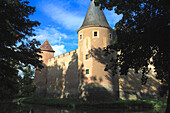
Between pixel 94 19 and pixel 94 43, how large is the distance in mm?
3571

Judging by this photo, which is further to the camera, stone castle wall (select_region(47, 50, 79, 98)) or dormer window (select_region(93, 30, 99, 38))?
stone castle wall (select_region(47, 50, 79, 98))

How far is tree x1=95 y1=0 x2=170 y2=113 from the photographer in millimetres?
9531

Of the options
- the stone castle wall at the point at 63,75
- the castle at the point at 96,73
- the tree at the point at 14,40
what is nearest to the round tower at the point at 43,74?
the stone castle wall at the point at 63,75

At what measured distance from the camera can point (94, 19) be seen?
24.2m

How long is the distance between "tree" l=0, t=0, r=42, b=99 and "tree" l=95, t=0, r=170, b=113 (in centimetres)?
460

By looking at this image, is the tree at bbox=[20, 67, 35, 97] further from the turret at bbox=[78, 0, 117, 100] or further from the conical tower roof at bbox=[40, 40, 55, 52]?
the turret at bbox=[78, 0, 117, 100]

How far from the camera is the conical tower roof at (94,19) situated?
2379 centimetres

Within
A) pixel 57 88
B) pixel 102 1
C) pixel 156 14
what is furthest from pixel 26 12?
pixel 57 88

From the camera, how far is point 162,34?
9.82 meters

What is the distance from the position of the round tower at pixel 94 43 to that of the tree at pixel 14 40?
38.1ft

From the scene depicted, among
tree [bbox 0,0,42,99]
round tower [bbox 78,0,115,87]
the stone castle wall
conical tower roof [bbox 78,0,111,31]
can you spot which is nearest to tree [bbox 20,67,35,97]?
the stone castle wall

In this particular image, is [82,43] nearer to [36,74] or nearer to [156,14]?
[156,14]

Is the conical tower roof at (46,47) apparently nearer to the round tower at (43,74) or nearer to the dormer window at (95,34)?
the round tower at (43,74)

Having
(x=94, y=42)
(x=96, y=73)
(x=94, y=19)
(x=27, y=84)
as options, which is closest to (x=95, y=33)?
(x=94, y=42)
